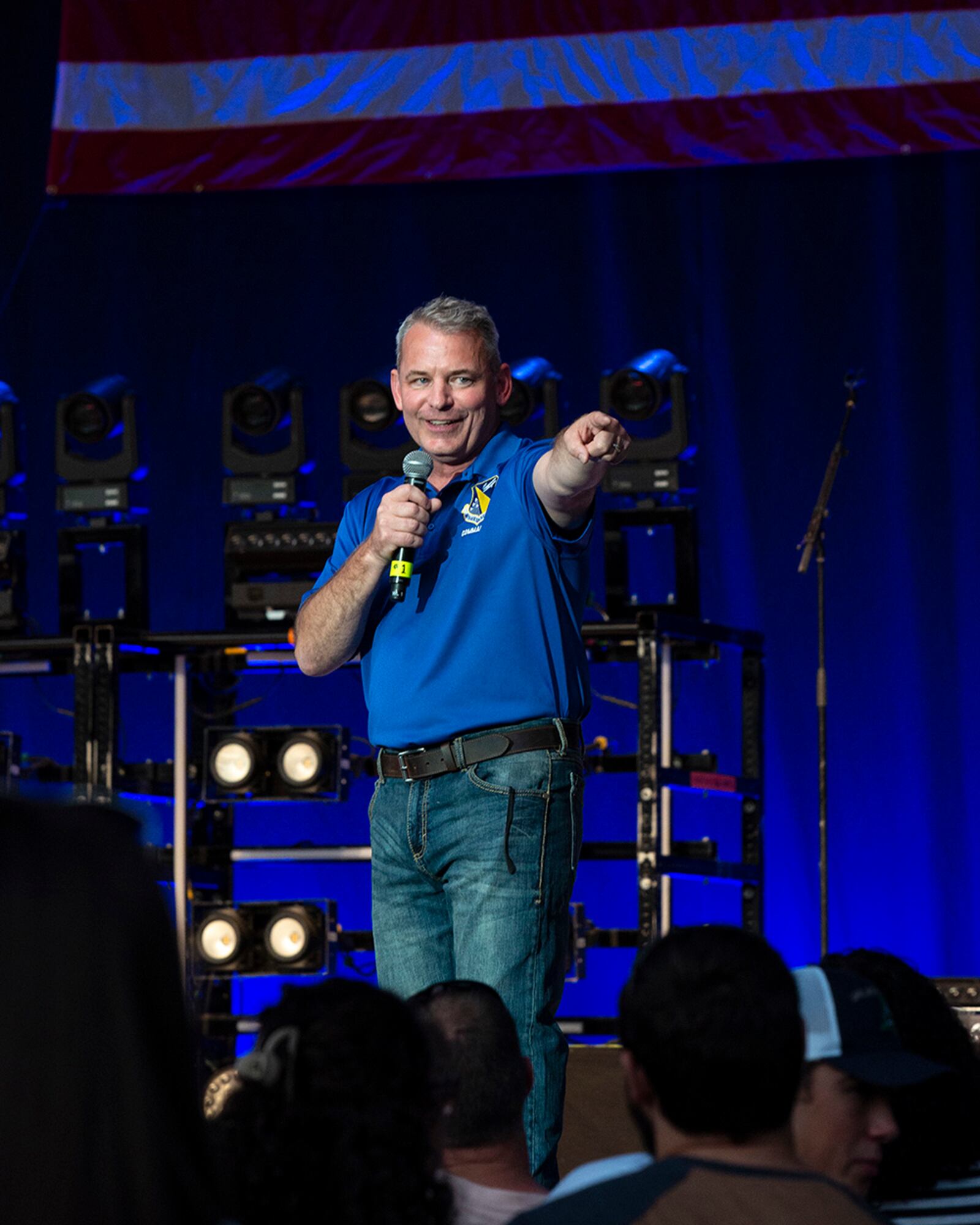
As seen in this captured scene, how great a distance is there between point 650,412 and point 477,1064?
3266 mm

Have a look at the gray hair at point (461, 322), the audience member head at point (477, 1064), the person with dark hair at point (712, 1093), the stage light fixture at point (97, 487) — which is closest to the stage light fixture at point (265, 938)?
the stage light fixture at point (97, 487)

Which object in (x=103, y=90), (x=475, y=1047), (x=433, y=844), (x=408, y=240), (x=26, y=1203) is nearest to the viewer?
(x=26, y=1203)

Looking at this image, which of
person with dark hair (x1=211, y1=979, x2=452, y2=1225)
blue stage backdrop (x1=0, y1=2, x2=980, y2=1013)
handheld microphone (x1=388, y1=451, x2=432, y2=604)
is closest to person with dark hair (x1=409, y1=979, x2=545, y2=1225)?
person with dark hair (x1=211, y1=979, x2=452, y2=1225)

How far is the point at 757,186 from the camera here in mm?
5867

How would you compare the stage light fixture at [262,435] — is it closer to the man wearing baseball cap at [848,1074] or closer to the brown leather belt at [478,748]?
the brown leather belt at [478,748]

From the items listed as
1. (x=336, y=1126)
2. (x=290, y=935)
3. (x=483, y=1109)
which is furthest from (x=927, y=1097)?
(x=290, y=935)

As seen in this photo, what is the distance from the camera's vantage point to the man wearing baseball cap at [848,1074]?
4.98 feet

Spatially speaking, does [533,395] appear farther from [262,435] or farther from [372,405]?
[262,435]

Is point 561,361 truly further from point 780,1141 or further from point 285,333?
point 780,1141

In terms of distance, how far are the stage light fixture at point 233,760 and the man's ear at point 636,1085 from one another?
3.44 metres

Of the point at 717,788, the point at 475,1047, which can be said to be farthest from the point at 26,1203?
the point at 717,788

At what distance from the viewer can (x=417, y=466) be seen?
8.22 ft

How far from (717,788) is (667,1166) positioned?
3.46 meters

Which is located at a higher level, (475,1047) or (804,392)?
(804,392)
